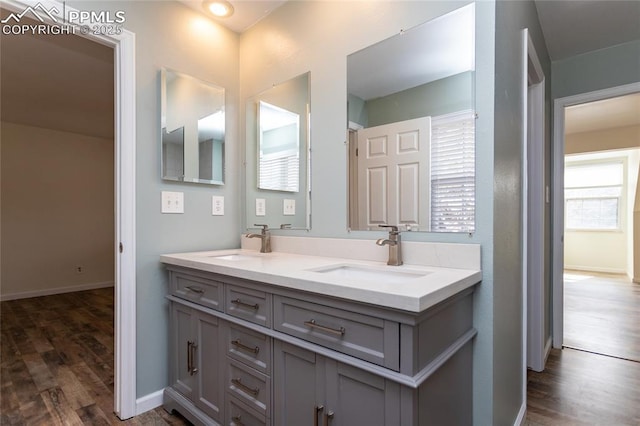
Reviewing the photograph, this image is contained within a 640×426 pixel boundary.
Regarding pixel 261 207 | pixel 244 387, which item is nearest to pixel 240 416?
pixel 244 387

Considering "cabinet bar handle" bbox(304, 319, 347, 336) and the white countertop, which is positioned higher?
the white countertop

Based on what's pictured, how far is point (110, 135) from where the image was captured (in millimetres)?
4984

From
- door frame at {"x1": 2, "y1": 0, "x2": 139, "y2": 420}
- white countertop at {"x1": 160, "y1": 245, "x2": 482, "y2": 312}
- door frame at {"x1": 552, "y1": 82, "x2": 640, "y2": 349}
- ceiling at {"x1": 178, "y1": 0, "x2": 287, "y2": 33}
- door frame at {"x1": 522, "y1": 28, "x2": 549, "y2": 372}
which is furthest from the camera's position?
door frame at {"x1": 552, "y1": 82, "x2": 640, "y2": 349}

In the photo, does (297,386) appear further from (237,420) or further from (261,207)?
(261,207)

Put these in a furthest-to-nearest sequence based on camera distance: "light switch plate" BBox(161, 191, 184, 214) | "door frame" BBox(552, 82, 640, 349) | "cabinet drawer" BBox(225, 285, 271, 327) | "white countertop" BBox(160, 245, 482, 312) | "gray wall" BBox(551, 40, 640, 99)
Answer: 1. "door frame" BBox(552, 82, 640, 349)
2. "gray wall" BBox(551, 40, 640, 99)
3. "light switch plate" BBox(161, 191, 184, 214)
4. "cabinet drawer" BBox(225, 285, 271, 327)
5. "white countertop" BBox(160, 245, 482, 312)

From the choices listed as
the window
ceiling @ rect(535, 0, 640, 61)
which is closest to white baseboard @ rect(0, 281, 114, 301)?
ceiling @ rect(535, 0, 640, 61)

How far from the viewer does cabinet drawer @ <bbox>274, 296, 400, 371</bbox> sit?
916 mm

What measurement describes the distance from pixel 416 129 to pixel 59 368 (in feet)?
9.16

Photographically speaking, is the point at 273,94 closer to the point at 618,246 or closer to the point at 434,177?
the point at 434,177

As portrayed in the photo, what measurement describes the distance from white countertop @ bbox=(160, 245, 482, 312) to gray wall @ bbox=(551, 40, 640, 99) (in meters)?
2.38

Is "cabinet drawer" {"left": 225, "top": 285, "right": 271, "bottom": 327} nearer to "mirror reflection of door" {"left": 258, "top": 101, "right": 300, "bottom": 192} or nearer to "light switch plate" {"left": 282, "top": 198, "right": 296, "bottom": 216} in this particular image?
"light switch plate" {"left": 282, "top": 198, "right": 296, "bottom": 216}

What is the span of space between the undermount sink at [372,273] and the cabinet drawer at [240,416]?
63 centimetres

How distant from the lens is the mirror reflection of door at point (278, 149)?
1.95 m

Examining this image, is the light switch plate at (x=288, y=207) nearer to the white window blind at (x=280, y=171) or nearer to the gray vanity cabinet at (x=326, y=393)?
the white window blind at (x=280, y=171)
